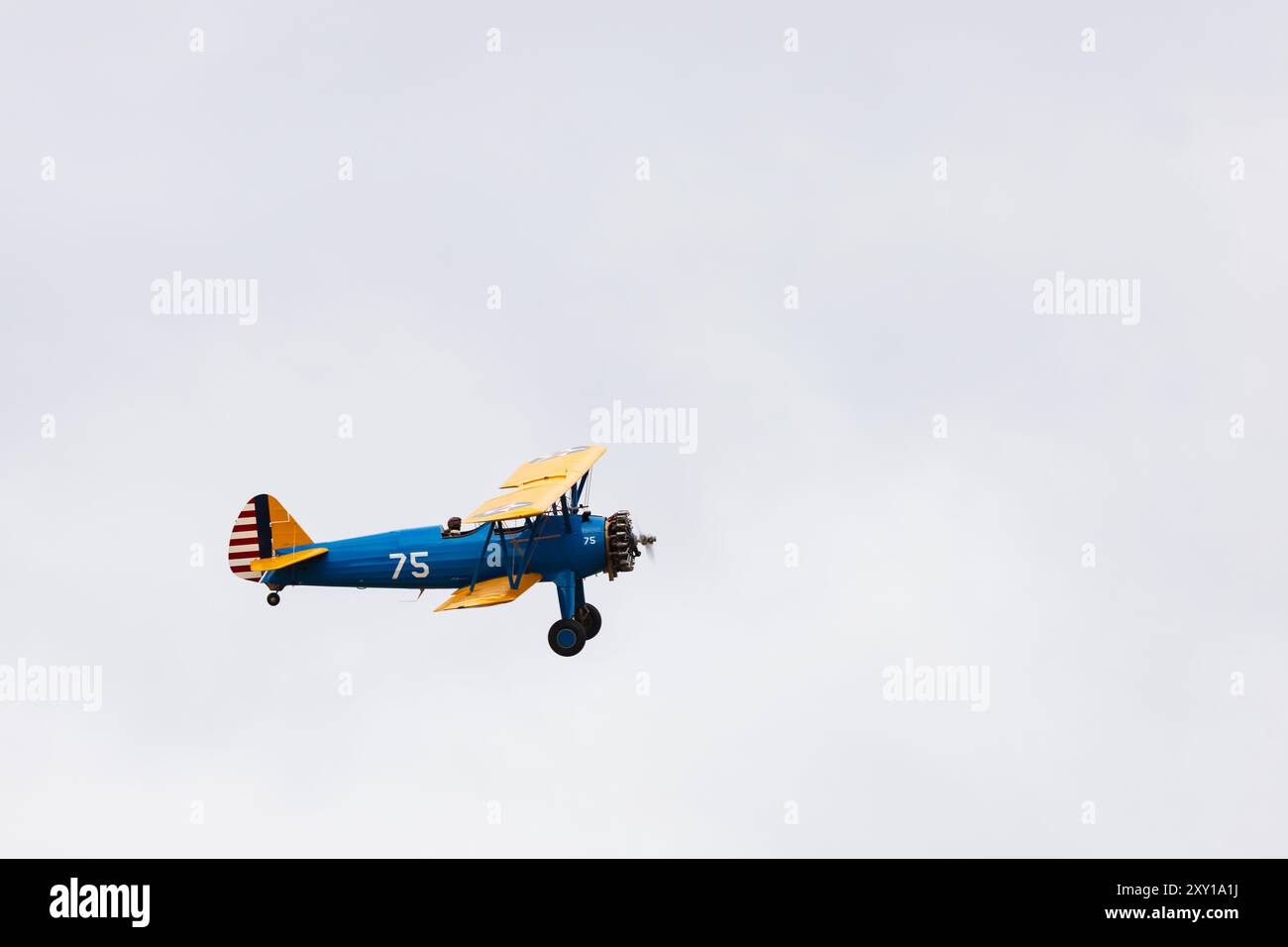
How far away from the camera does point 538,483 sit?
5031 cm

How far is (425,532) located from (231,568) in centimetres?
456

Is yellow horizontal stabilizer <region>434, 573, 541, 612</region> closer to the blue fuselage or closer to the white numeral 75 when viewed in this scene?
the blue fuselage

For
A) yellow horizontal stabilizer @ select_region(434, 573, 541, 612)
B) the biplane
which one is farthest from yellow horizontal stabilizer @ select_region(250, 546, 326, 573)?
yellow horizontal stabilizer @ select_region(434, 573, 541, 612)

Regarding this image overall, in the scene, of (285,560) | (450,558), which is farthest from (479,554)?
(285,560)

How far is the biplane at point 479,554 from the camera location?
49750mm

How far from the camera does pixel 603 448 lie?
52812 mm

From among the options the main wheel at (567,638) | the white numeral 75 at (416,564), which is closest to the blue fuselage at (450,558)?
the white numeral 75 at (416,564)

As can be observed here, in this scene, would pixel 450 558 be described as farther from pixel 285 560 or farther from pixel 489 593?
pixel 285 560

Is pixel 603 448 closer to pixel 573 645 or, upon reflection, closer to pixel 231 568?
pixel 573 645

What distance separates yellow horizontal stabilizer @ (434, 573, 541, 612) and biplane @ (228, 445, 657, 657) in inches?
0.9

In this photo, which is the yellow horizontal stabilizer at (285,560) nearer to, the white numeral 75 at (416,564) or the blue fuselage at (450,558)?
the blue fuselage at (450,558)

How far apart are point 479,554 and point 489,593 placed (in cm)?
141
